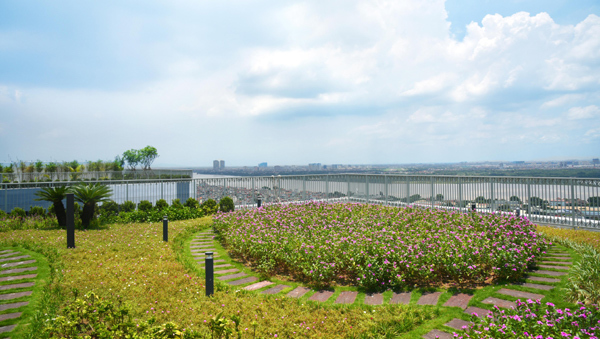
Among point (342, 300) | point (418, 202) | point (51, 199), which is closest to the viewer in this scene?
point (342, 300)

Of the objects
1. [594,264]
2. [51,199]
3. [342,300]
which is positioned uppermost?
[51,199]

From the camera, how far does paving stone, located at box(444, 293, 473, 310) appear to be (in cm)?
415

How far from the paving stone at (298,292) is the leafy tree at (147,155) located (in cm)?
7668

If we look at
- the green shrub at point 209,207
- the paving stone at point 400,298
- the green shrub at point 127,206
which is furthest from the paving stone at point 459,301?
the green shrub at point 127,206

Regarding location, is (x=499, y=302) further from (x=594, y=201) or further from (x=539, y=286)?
(x=594, y=201)

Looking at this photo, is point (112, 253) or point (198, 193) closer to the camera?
point (112, 253)

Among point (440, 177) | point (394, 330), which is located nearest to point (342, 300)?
point (394, 330)

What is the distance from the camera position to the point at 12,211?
10.1 meters

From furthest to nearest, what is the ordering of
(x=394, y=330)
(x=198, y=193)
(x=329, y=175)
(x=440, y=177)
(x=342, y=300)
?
1. (x=329, y=175)
2. (x=198, y=193)
3. (x=440, y=177)
4. (x=342, y=300)
5. (x=394, y=330)

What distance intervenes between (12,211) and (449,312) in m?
12.5

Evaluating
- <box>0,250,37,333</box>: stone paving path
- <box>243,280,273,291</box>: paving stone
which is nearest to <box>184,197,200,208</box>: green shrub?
<box>0,250,37,333</box>: stone paving path

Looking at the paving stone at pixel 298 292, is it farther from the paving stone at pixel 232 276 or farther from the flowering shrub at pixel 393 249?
the paving stone at pixel 232 276

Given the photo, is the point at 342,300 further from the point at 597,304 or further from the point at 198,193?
the point at 198,193

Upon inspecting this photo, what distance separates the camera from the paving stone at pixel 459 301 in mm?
4148
